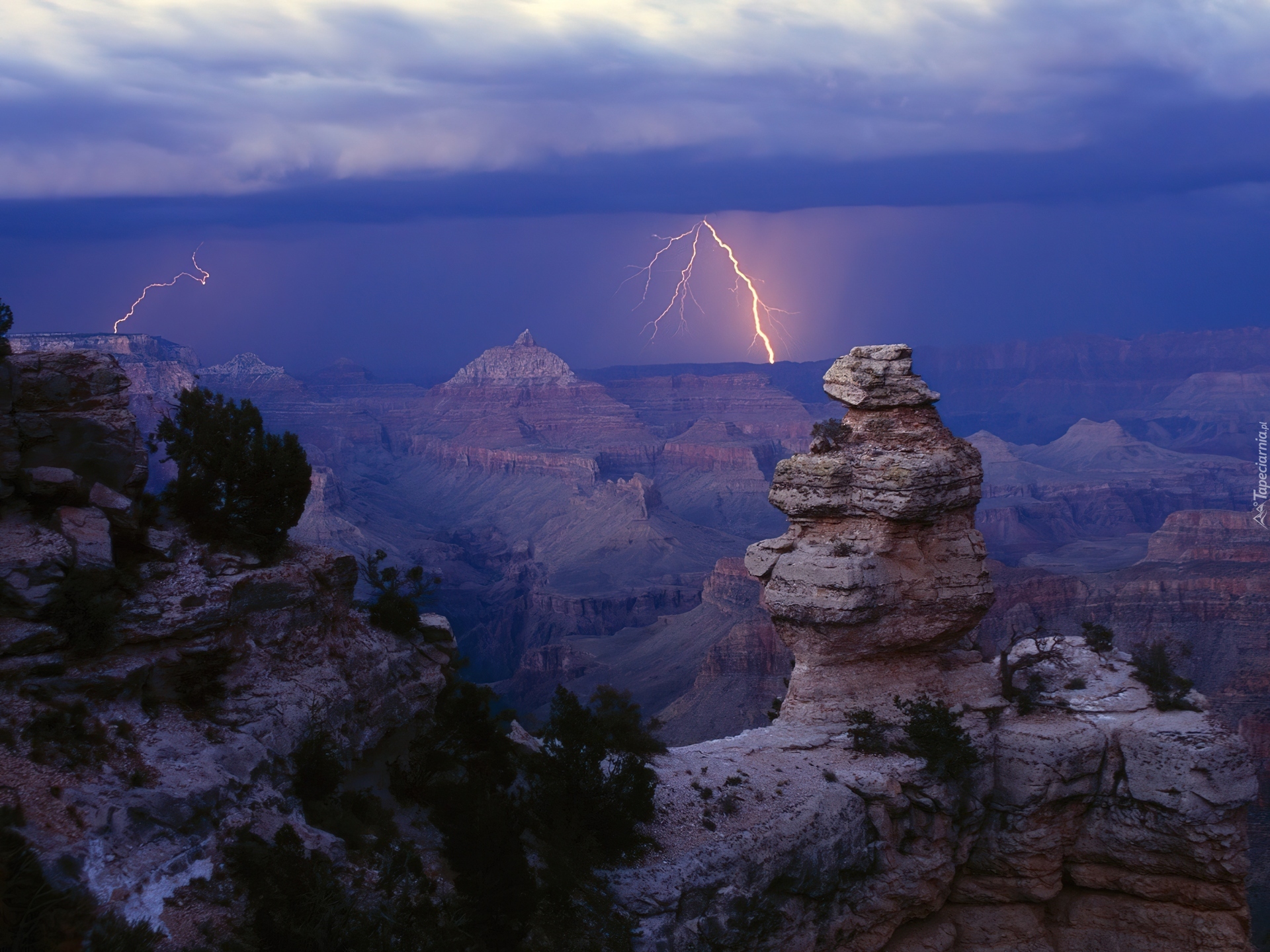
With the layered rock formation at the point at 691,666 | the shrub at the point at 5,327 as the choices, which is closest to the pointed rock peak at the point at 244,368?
the layered rock formation at the point at 691,666

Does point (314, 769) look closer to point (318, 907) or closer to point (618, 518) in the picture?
point (318, 907)

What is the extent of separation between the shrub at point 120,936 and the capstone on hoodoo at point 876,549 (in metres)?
14.8

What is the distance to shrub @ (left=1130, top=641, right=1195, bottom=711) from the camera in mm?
22422

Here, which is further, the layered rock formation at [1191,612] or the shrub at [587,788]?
the layered rock formation at [1191,612]

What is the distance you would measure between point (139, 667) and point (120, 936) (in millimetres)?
4269

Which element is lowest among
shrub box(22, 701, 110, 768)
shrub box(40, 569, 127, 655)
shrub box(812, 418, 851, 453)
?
shrub box(22, 701, 110, 768)

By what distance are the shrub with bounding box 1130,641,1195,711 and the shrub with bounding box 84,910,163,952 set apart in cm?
2044

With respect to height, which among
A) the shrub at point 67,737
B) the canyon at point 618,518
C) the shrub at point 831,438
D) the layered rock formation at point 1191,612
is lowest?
the canyon at point 618,518

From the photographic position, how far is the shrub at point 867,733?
21781 mm

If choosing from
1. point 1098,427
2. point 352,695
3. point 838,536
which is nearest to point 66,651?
point 352,695

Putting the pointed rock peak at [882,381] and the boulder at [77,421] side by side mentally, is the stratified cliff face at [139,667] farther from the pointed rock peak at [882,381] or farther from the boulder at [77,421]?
the pointed rock peak at [882,381]

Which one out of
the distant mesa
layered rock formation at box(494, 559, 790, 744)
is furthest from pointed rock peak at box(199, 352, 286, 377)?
layered rock formation at box(494, 559, 790, 744)

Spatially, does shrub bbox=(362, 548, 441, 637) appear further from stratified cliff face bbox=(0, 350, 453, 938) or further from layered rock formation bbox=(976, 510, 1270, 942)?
layered rock formation bbox=(976, 510, 1270, 942)

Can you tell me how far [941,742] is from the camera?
21375mm
